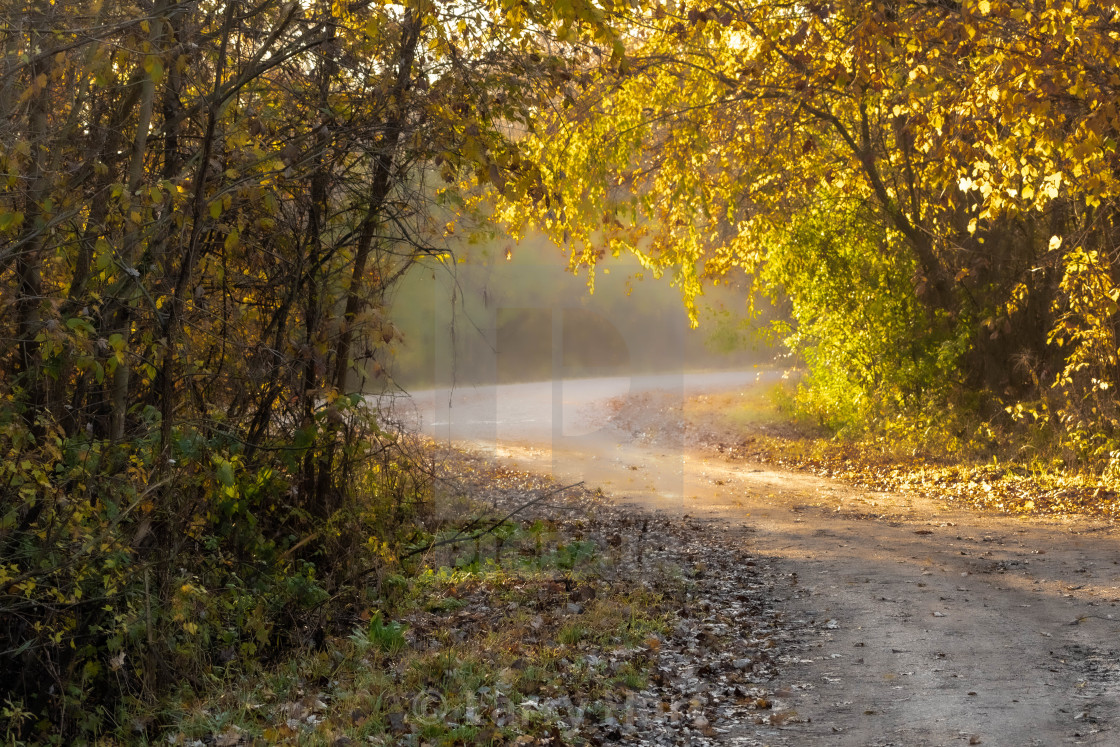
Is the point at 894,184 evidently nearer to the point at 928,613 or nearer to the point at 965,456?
the point at 965,456

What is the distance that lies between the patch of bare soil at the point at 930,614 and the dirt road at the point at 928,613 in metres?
0.02

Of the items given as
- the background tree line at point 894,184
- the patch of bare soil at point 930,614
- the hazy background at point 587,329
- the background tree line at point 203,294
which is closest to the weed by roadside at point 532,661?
the patch of bare soil at point 930,614

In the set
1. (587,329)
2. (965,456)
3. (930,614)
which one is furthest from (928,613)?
(587,329)

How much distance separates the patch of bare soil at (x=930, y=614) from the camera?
17.9ft

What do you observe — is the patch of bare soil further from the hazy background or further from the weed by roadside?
the hazy background

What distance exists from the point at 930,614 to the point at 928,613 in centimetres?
4

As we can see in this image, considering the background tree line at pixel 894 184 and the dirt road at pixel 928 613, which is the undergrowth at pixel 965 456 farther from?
the dirt road at pixel 928 613

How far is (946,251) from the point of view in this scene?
16.6m

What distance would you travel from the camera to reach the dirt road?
5.43m

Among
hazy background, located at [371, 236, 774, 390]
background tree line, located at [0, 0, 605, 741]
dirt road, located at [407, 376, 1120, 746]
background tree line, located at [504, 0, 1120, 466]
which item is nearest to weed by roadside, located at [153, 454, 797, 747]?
dirt road, located at [407, 376, 1120, 746]

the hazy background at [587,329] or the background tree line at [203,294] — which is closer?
the background tree line at [203,294]

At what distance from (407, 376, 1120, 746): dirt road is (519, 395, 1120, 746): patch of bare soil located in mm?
17

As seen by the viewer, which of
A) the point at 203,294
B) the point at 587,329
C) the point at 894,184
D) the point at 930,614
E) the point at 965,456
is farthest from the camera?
the point at 587,329

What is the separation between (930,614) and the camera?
25.1ft
